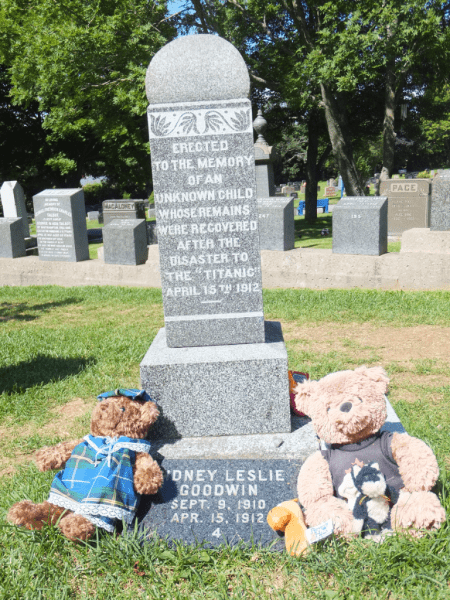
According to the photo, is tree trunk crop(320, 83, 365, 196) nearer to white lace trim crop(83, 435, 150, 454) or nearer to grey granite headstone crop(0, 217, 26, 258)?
grey granite headstone crop(0, 217, 26, 258)

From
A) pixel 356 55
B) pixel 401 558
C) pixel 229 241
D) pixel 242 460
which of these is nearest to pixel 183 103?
pixel 229 241

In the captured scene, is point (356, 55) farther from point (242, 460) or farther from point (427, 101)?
point (242, 460)

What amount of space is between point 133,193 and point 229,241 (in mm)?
43028

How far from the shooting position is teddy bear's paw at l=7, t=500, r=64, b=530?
9.07ft

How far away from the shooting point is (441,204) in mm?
9141

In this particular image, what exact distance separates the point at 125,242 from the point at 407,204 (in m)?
9.41

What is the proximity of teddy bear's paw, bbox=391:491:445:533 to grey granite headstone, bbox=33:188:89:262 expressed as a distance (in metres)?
10.4

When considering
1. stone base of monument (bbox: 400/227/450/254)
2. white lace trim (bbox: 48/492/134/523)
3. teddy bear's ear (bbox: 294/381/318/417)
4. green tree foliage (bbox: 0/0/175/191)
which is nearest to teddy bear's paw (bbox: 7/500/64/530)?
white lace trim (bbox: 48/492/134/523)

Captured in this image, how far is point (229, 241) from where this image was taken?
3.50m

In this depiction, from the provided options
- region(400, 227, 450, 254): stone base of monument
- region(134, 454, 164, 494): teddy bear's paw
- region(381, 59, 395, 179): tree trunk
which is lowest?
region(134, 454, 164, 494): teddy bear's paw

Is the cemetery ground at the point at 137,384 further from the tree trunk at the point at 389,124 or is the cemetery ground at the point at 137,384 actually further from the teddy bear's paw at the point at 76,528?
the tree trunk at the point at 389,124

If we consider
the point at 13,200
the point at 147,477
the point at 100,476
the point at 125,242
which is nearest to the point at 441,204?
the point at 125,242

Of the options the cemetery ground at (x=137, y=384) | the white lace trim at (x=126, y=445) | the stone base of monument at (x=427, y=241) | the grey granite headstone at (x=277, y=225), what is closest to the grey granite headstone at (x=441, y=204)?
the stone base of monument at (x=427, y=241)

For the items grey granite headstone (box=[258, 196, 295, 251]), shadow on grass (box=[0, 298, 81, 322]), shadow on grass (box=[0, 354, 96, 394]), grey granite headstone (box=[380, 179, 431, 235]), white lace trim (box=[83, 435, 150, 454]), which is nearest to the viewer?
white lace trim (box=[83, 435, 150, 454])
